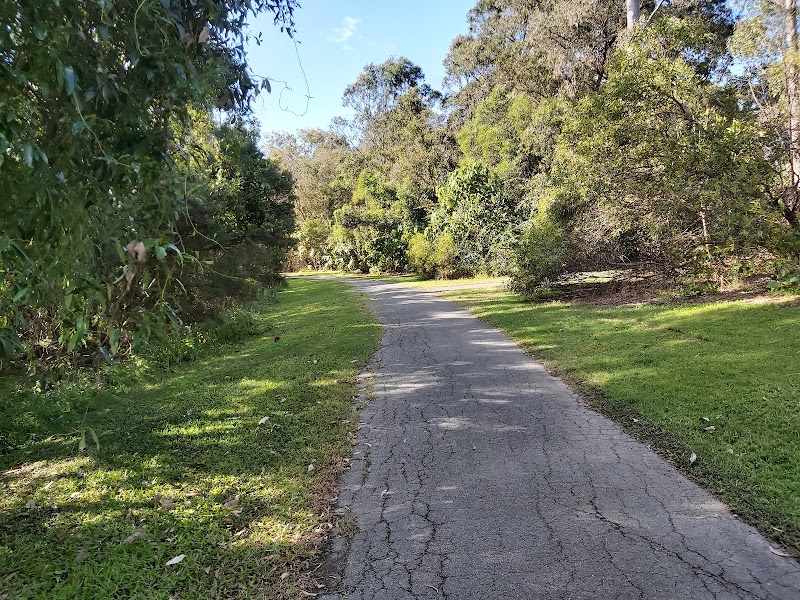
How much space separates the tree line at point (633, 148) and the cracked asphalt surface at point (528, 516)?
8.25 m

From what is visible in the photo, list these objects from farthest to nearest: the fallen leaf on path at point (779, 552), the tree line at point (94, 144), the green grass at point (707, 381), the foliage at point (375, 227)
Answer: the foliage at point (375, 227)
the green grass at point (707, 381)
the fallen leaf on path at point (779, 552)
the tree line at point (94, 144)

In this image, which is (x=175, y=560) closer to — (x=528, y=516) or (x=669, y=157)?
(x=528, y=516)

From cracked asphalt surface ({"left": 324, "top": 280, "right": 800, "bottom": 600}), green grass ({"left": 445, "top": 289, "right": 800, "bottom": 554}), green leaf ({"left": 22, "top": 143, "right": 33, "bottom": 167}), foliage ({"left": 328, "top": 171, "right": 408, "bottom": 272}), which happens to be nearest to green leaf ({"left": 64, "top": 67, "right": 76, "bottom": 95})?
green leaf ({"left": 22, "top": 143, "right": 33, "bottom": 167})

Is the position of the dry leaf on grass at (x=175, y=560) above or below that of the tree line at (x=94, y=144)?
below

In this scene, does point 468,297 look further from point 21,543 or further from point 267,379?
point 21,543

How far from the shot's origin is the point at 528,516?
348cm

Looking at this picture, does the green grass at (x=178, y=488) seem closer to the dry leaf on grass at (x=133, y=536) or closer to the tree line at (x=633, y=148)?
the dry leaf on grass at (x=133, y=536)

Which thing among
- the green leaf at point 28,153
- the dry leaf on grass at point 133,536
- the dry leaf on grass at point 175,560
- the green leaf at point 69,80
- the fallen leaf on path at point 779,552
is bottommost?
the fallen leaf on path at point 779,552

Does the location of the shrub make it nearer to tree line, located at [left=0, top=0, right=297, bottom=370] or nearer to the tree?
the tree

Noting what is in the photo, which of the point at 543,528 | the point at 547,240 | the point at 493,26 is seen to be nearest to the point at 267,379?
the point at 543,528

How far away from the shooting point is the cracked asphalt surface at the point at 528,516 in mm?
2814

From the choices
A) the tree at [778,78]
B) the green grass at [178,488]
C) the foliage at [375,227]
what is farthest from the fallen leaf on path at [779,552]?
the foliage at [375,227]

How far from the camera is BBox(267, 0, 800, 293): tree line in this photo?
1109 cm

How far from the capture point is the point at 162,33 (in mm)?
1891
